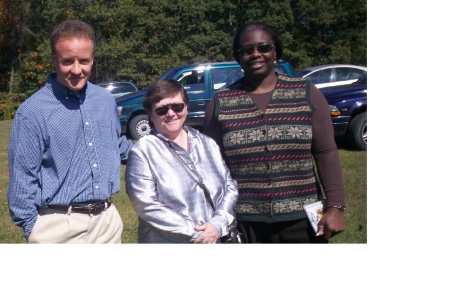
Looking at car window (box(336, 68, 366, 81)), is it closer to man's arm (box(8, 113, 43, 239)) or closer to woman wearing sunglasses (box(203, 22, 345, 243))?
woman wearing sunglasses (box(203, 22, 345, 243))

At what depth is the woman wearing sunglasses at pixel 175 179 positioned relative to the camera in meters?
1.84

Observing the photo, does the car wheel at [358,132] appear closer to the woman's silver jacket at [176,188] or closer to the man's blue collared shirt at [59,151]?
the woman's silver jacket at [176,188]

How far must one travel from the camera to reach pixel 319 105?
189 centimetres

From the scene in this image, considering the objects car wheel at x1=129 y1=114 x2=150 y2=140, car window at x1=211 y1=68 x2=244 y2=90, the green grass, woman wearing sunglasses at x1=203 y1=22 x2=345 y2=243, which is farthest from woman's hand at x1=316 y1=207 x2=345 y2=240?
car wheel at x1=129 y1=114 x2=150 y2=140

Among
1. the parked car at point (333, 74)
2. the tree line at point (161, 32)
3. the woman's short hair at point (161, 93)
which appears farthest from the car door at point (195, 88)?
the parked car at point (333, 74)

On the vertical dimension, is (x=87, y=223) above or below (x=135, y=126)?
below

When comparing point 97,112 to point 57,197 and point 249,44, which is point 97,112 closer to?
point 57,197

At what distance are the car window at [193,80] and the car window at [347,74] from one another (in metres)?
0.99

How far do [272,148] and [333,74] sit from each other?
1.61 metres

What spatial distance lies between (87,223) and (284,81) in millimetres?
988

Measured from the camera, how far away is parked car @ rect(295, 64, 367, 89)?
2980mm

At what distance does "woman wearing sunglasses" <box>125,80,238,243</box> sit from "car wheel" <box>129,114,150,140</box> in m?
0.62
